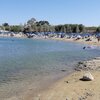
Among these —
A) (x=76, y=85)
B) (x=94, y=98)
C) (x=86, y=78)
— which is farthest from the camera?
(x=86, y=78)

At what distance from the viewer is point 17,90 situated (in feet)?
61.8

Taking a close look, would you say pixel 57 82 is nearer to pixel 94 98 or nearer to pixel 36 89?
pixel 36 89

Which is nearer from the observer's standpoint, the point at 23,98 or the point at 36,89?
the point at 23,98

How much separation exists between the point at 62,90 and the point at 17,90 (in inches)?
111

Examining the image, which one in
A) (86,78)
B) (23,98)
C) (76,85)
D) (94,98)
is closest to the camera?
(94,98)

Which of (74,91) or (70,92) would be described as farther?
(74,91)

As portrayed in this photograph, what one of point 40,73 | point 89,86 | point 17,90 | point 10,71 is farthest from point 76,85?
point 10,71

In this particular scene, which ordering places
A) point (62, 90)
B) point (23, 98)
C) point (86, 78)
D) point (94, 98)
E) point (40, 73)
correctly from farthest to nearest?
1. point (40, 73)
2. point (86, 78)
3. point (62, 90)
4. point (23, 98)
5. point (94, 98)

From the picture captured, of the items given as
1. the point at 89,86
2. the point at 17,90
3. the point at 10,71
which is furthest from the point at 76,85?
the point at 10,71

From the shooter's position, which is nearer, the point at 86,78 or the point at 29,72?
the point at 86,78

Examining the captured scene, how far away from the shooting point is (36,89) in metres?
19.3

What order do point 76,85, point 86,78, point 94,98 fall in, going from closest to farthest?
point 94,98 < point 76,85 < point 86,78

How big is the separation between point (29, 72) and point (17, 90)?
790 centimetres

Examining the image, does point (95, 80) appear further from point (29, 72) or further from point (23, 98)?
point (29, 72)
